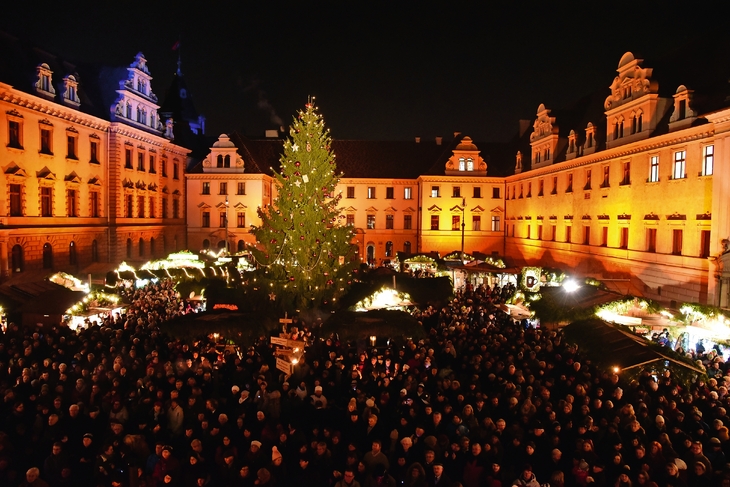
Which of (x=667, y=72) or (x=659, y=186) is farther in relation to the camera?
(x=667, y=72)

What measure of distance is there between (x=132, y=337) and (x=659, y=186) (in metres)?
25.5

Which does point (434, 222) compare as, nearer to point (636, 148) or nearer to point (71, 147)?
point (636, 148)

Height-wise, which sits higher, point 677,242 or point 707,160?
point 707,160

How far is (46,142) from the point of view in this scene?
3023 cm

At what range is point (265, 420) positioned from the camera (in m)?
10.3

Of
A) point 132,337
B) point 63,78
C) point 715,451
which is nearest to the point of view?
point 715,451

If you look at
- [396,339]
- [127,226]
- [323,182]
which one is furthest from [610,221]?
[127,226]

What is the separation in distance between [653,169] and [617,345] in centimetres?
1772

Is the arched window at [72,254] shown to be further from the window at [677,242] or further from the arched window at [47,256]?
the window at [677,242]

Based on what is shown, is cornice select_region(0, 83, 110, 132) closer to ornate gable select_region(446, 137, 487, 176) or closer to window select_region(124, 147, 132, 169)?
window select_region(124, 147, 132, 169)

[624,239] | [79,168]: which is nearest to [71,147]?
[79,168]

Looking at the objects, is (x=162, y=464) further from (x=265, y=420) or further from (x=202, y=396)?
(x=202, y=396)

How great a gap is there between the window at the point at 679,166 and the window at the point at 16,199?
33626 millimetres

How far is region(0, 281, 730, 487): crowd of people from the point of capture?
8.78 metres
